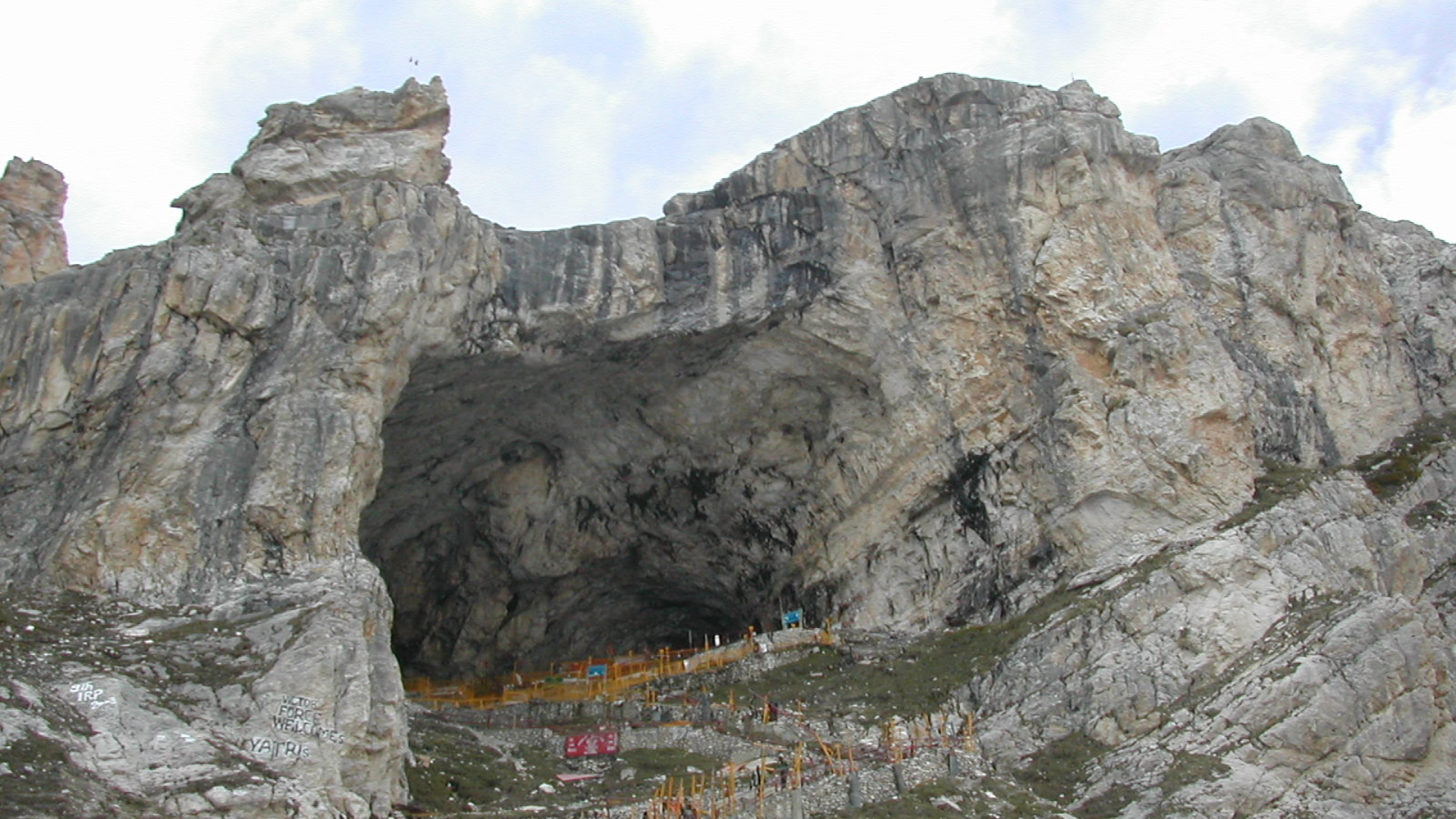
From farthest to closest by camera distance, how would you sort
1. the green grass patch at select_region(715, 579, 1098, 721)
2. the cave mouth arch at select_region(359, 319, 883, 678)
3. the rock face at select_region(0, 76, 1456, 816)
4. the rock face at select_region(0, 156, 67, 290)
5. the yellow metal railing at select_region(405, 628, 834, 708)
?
1. the rock face at select_region(0, 156, 67, 290)
2. the cave mouth arch at select_region(359, 319, 883, 678)
3. the yellow metal railing at select_region(405, 628, 834, 708)
4. the green grass patch at select_region(715, 579, 1098, 721)
5. the rock face at select_region(0, 76, 1456, 816)

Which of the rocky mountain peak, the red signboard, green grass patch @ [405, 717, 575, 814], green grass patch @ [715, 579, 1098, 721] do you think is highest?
the rocky mountain peak

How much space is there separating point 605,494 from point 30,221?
2011cm

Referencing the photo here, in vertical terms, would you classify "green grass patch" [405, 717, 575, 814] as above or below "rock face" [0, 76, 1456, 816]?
below

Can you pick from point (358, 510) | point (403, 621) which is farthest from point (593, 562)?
point (358, 510)

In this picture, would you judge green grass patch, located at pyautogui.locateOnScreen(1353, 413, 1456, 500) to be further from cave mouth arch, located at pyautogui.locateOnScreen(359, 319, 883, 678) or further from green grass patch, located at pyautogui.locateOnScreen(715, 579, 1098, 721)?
cave mouth arch, located at pyautogui.locateOnScreen(359, 319, 883, 678)

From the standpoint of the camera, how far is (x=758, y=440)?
124ft

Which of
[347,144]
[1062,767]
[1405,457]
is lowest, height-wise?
[1062,767]

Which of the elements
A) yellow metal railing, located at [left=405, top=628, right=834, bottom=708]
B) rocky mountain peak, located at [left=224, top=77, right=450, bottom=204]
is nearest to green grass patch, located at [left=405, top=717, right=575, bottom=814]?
yellow metal railing, located at [left=405, top=628, right=834, bottom=708]

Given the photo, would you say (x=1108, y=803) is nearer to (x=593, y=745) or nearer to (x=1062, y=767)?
(x=1062, y=767)

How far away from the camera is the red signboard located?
2897 cm

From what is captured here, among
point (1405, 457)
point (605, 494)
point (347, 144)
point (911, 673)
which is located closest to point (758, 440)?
point (605, 494)

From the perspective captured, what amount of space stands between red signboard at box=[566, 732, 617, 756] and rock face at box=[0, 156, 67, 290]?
72.8 feet

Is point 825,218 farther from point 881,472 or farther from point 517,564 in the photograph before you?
point 517,564

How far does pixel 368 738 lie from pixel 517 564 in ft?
54.6
